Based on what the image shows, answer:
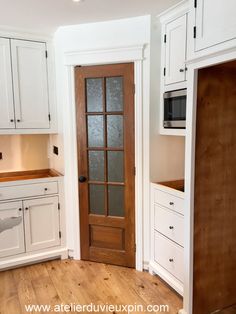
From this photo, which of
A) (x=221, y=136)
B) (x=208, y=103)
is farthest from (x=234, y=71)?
(x=221, y=136)

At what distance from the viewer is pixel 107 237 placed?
2.88m

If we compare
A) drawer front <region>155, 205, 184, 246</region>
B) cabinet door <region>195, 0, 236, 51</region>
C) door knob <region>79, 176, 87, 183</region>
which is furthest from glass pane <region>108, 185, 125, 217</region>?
cabinet door <region>195, 0, 236, 51</region>

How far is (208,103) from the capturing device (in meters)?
1.88

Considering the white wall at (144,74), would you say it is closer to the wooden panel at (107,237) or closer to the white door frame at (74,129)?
the white door frame at (74,129)

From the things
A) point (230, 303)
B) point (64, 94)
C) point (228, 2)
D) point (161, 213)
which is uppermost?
point (228, 2)

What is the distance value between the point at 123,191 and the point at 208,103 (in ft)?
4.24

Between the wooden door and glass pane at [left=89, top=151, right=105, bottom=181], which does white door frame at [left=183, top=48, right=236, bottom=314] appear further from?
glass pane at [left=89, top=151, right=105, bottom=181]

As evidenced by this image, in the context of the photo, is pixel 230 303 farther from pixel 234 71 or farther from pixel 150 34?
pixel 150 34

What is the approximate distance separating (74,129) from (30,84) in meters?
0.67

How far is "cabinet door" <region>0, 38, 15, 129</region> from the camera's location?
8.82 ft

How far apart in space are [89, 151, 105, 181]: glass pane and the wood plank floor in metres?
0.95

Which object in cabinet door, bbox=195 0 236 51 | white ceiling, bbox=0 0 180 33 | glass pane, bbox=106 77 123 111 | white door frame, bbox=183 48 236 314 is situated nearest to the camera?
cabinet door, bbox=195 0 236 51

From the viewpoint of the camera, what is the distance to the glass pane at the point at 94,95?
2.71 m

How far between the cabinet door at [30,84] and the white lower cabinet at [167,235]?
4.78 feet
